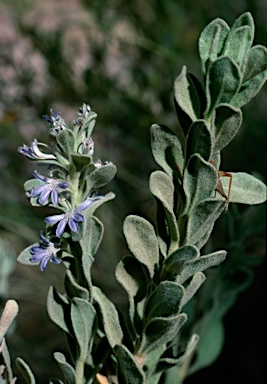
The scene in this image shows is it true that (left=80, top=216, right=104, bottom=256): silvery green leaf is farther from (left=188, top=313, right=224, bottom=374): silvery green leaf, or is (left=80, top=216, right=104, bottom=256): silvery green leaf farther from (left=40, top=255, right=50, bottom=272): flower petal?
(left=188, top=313, right=224, bottom=374): silvery green leaf

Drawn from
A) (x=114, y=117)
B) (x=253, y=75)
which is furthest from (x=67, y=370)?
(x=114, y=117)

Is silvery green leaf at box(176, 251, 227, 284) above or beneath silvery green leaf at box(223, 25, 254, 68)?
beneath

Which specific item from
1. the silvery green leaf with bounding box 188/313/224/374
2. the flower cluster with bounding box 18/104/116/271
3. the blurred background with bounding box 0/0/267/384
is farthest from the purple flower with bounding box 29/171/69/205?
the blurred background with bounding box 0/0/267/384

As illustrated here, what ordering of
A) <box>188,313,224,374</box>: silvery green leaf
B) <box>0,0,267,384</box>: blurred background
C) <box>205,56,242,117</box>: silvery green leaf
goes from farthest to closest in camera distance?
<box>0,0,267,384</box>: blurred background
<box>188,313,224,374</box>: silvery green leaf
<box>205,56,242,117</box>: silvery green leaf

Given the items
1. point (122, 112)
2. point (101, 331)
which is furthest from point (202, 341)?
point (122, 112)

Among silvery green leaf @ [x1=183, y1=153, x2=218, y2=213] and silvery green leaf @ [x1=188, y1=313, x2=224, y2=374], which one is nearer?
silvery green leaf @ [x1=183, y1=153, x2=218, y2=213]

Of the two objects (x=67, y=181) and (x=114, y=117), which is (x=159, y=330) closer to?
(x=67, y=181)

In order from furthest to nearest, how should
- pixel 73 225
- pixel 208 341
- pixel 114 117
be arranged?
1. pixel 114 117
2. pixel 208 341
3. pixel 73 225
